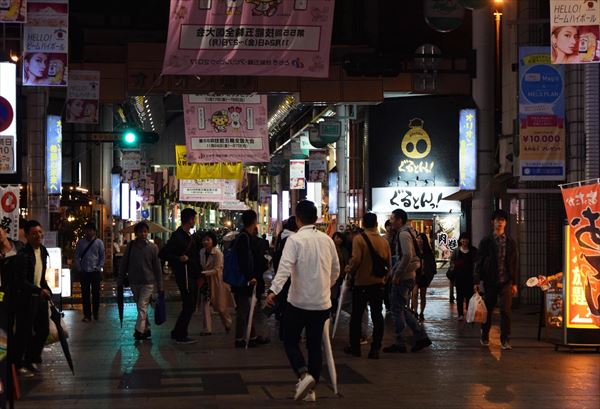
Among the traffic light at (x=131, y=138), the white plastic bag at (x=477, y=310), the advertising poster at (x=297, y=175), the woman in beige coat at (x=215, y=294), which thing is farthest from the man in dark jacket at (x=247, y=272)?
the advertising poster at (x=297, y=175)

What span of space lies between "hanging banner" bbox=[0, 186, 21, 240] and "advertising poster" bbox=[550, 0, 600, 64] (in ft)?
30.1

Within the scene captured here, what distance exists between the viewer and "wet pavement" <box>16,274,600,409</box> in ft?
33.2

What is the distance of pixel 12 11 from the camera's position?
17.6 meters

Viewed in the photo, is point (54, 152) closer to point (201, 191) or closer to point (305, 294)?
point (201, 191)

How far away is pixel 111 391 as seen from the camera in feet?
35.7

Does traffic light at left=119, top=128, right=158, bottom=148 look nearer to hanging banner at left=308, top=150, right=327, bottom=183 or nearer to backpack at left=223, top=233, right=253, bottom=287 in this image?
backpack at left=223, top=233, right=253, bottom=287

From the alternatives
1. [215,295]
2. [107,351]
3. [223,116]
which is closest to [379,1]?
[223,116]

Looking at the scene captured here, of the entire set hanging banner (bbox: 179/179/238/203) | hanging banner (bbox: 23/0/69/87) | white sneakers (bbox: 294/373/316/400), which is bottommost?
white sneakers (bbox: 294/373/316/400)

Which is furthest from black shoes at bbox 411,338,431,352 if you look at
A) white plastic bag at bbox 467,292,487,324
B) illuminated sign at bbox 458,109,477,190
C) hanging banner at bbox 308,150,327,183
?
hanging banner at bbox 308,150,327,183

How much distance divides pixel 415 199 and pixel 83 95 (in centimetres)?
1723

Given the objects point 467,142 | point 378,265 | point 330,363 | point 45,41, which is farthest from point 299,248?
point 467,142

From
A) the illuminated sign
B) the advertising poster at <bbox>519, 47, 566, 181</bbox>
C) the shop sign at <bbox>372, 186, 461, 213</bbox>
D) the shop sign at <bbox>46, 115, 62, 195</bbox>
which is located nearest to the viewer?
the advertising poster at <bbox>519, 47, 566, 181</bbox>

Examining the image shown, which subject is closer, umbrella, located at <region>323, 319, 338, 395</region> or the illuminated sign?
umbrella, located at <region>323, 319, 338, 395</region>

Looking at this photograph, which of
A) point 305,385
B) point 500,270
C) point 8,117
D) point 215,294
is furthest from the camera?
point 215,294
